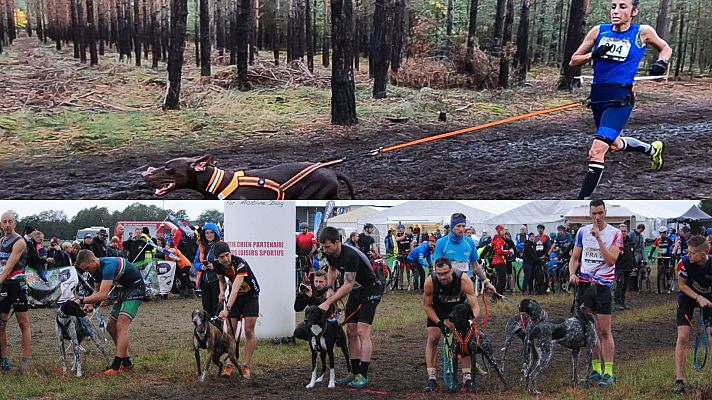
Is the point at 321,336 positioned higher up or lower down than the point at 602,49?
lower down

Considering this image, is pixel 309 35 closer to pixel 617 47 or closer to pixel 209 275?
pixel 617 47

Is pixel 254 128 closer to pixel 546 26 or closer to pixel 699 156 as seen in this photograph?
pixel 546 26

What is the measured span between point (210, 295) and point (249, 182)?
1.40 meters

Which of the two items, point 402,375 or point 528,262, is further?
point 528,262

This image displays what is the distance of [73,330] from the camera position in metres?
5.33

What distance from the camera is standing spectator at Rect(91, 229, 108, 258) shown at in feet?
19.6

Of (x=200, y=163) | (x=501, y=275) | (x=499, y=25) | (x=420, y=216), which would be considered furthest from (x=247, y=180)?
(x=501, y=275)

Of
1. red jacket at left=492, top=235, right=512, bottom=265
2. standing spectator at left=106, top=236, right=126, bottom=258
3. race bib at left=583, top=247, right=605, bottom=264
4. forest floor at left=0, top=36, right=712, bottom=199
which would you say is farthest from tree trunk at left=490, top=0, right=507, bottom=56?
standing spectator at left=106, top=236, right=126, bottom=258

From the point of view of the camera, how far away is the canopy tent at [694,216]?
18.1 ft

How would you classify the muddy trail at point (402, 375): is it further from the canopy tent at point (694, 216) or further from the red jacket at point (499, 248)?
the canopy tent at point (694, 216)

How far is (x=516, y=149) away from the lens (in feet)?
15.8

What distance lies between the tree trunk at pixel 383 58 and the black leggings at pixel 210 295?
6.70 feet

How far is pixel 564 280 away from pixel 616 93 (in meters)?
2.98

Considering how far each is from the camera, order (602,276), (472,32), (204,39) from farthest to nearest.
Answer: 1. (602,276)
2. (472,32)
3. (204,39)
